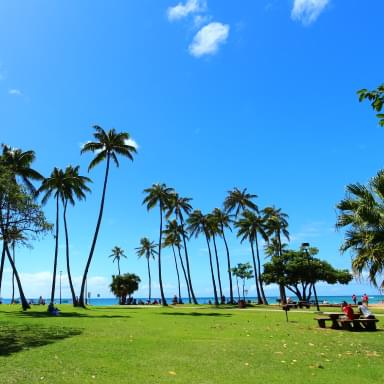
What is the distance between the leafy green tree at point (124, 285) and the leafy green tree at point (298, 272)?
3220 cm

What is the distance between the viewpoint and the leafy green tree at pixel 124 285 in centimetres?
8162

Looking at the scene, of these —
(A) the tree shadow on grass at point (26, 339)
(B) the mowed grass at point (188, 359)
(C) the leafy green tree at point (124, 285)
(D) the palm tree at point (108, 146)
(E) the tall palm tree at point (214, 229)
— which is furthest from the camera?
(C) the leafy green tree at point (124, 285)

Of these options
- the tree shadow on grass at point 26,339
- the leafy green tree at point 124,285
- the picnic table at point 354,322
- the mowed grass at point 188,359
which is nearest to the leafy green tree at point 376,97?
the mowed grass at point 188,359

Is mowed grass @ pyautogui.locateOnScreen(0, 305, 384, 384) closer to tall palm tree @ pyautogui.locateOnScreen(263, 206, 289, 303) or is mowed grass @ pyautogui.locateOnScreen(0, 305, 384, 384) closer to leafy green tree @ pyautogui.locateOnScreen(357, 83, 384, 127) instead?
leafy green tree @ pyautogui.locateOnScreen(357, 83, 384, 127)

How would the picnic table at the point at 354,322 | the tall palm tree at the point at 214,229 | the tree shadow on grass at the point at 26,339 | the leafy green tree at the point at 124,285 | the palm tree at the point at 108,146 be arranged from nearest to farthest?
the tree shadow on grass at the point at 26,339 < the picnic table at the point at 354,322 < the palm tree at the point at 108,146 < the tall palm tree at the point at 214,229 < the leafy green tree at the point at 124,285

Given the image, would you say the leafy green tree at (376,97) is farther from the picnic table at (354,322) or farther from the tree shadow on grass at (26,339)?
the picnic table at (354,322)

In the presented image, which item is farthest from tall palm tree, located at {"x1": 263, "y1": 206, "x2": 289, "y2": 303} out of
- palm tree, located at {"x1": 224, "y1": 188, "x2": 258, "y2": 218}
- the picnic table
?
the picnic table

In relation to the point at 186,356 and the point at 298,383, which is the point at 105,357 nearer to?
the point at 186,356

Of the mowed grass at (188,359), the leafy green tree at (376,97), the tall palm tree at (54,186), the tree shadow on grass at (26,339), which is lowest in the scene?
the mowed grass at (188,359)

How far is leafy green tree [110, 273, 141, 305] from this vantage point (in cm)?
8162

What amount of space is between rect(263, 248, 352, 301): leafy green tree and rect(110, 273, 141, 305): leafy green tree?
106 ft

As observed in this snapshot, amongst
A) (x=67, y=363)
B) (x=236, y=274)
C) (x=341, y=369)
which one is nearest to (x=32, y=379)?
(x=67, y=363)

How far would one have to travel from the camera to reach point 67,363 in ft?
31.0

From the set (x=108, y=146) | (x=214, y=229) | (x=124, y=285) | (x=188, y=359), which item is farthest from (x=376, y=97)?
(x=124, y=285)
